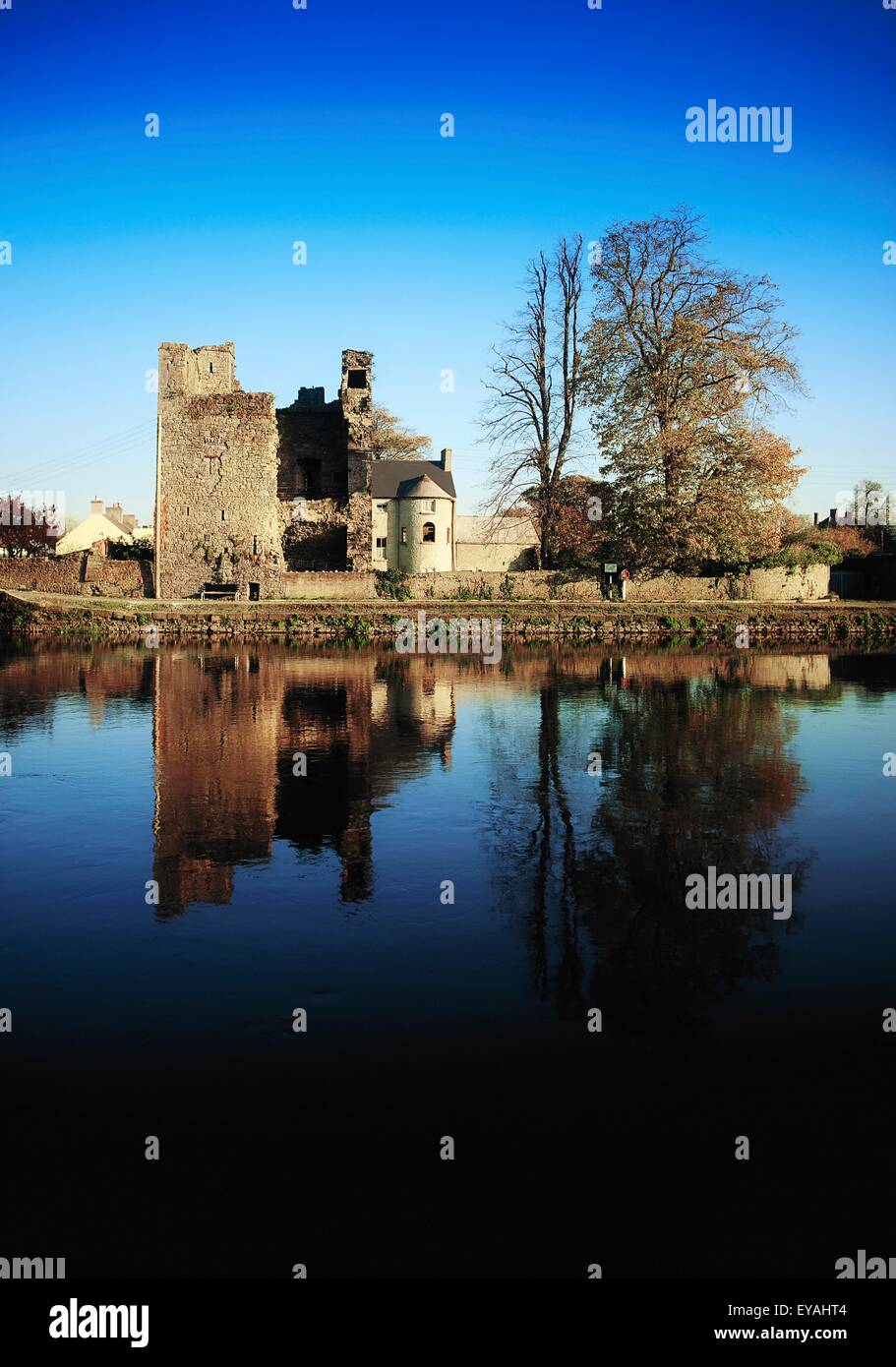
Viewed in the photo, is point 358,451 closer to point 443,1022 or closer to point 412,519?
point 412,519

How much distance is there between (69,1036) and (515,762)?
32.7 ft

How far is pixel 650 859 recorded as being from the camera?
35.1ft

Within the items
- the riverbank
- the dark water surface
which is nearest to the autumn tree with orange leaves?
the riverbank

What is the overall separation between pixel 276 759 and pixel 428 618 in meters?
30.1

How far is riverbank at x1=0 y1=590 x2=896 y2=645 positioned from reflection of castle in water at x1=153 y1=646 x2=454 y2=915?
14.3m

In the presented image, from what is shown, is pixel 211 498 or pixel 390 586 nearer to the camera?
pixel 390 586

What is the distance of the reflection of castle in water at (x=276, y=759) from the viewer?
10.9 meters

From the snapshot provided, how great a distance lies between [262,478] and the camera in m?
52.8

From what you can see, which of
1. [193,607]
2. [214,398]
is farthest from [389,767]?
[214,398]

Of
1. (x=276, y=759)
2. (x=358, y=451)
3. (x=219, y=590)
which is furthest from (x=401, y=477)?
(x=276, y=759)

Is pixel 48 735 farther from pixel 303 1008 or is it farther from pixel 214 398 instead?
pixel 214 398

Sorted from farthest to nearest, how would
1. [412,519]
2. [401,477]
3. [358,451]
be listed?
[401,477], [412,519], [358,451]

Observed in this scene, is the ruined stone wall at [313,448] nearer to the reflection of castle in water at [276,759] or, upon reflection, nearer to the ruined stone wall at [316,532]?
the ruined stone wall at [316,532]

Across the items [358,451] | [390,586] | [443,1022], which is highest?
[358,451]
